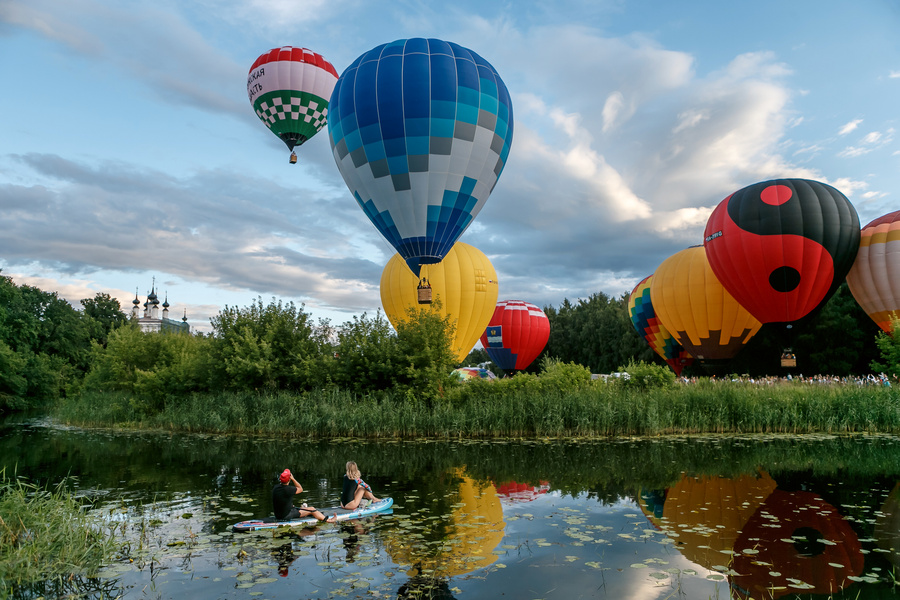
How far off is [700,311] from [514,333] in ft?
41.7

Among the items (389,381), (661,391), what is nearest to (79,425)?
(389,381)

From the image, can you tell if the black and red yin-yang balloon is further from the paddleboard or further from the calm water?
the paddleboard

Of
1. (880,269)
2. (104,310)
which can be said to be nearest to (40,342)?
(104,310)

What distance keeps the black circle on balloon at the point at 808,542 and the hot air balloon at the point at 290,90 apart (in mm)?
24090

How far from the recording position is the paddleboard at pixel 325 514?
23.6 ft

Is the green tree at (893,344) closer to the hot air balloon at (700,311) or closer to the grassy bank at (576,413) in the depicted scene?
the hot air balloon at (700,311)

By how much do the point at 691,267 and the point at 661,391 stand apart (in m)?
12.0

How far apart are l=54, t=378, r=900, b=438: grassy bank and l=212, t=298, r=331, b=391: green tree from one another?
4.15 feet

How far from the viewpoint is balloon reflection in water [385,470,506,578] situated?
6.00 m

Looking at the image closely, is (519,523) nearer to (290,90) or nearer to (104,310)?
(290,90)

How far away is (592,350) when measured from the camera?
2168 inches

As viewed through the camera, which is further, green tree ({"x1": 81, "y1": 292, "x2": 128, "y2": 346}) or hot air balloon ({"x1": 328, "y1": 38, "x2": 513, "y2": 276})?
green tree ({"x1": 81, "y1": 292, "x2": 128, "y2": 346})

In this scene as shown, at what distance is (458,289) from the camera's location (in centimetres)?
2503

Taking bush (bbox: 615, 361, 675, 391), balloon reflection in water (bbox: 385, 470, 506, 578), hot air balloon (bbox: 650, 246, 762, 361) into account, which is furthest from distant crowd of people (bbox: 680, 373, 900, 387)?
balloon reflection in water (bbox: 385, 470, 506, 578)
